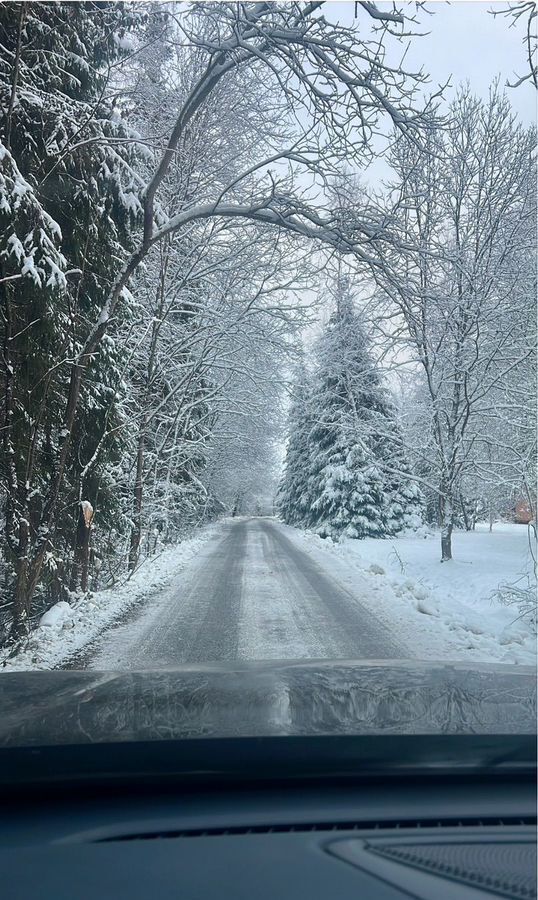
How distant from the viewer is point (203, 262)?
16.1 m

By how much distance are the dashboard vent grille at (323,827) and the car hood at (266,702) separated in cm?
45

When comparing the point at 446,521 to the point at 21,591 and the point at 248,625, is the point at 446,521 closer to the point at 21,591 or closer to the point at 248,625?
the point at 248,625

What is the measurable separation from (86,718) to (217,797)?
2.68 feet

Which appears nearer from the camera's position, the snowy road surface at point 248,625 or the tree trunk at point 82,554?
the snowy road surface at point 248,625

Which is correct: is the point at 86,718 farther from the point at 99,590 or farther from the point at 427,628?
the point at 99,590

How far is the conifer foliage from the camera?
18203 mm

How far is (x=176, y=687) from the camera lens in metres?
3.78

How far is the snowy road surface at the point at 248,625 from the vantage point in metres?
8.18

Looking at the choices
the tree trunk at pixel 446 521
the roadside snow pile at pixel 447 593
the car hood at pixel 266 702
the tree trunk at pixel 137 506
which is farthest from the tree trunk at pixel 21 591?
the tree trunk at pixel 446 521

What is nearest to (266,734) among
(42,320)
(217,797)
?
(217,797)

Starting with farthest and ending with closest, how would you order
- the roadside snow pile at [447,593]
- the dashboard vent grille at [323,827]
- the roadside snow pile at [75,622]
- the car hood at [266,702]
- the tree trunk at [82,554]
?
the tree trunk at [82,554] → the roadside snow pile at [447,593] → the roadside snow pile at [75,622] → the car hood at [266,702] → the dashboard vent grille at [323,827]

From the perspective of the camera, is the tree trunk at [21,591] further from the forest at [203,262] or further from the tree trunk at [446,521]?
the tree trunk at [446,521]

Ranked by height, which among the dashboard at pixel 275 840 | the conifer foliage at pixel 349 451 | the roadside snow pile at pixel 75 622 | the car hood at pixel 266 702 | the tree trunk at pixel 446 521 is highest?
the conifer foliage at pixel 349 451

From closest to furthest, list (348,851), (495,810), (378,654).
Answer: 1. (348,851)
2. (495,810)
3. (378,654)
